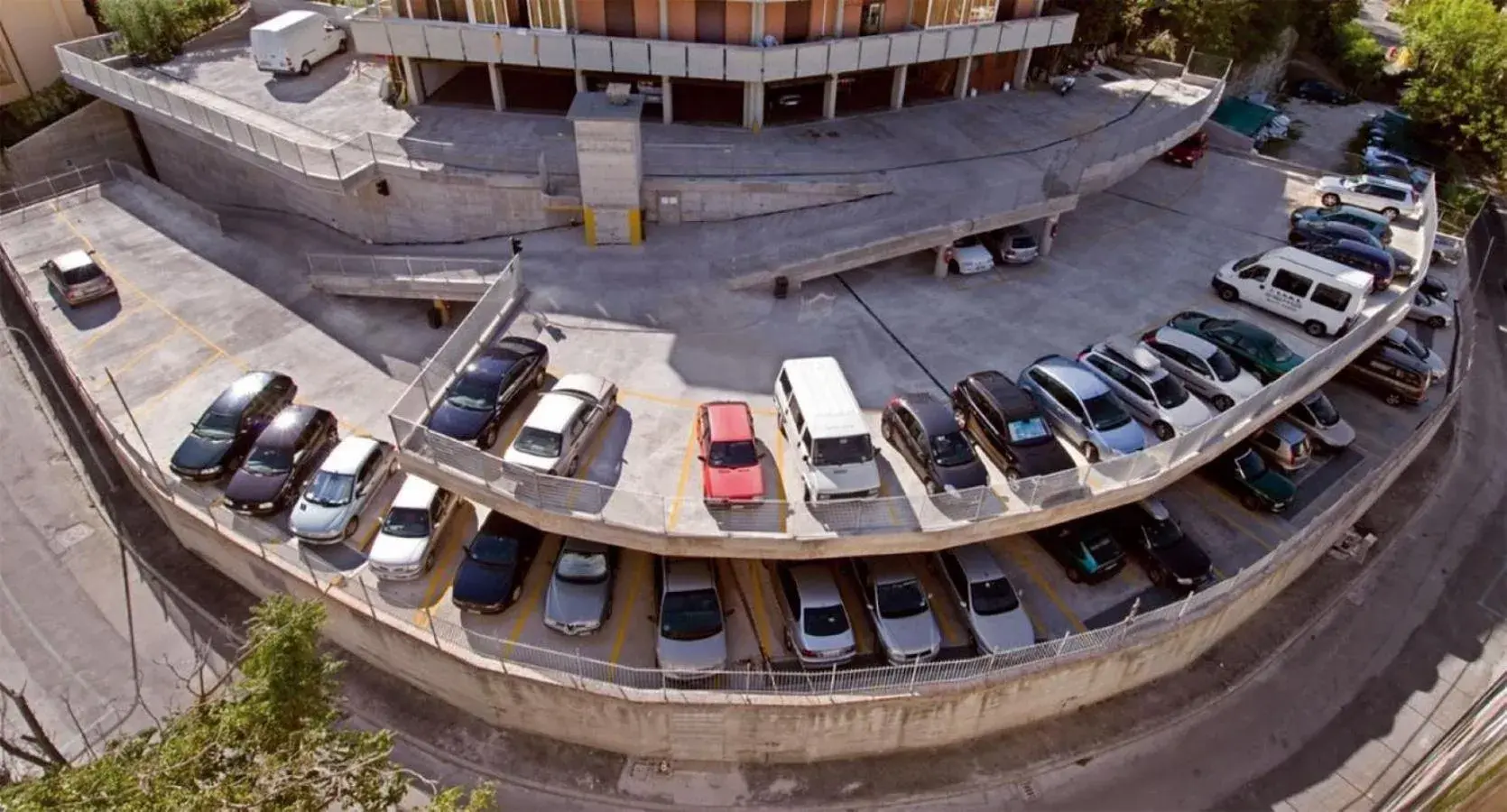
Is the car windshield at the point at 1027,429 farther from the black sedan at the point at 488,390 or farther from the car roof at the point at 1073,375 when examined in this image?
the black sedan at the point at 488,390

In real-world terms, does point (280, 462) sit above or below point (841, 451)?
below

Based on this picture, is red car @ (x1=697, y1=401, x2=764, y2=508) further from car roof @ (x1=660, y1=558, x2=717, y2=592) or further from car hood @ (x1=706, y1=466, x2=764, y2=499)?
car roof @ (x1=660, y1=558, x2=717, y2=592)

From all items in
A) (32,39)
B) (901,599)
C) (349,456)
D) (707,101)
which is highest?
(32,39)

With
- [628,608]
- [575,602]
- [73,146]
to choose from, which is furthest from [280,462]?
[73,146]

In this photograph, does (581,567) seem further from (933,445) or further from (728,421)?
(933,445)

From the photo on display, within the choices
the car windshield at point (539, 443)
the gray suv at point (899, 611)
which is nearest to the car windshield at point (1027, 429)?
the gray suv at point (899, 611)

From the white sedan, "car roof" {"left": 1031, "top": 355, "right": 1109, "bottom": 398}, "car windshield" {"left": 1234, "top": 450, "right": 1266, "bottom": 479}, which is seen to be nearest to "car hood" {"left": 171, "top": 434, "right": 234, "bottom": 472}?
the white sedan

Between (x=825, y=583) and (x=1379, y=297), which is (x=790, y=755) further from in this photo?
(x=1379, y=297)
